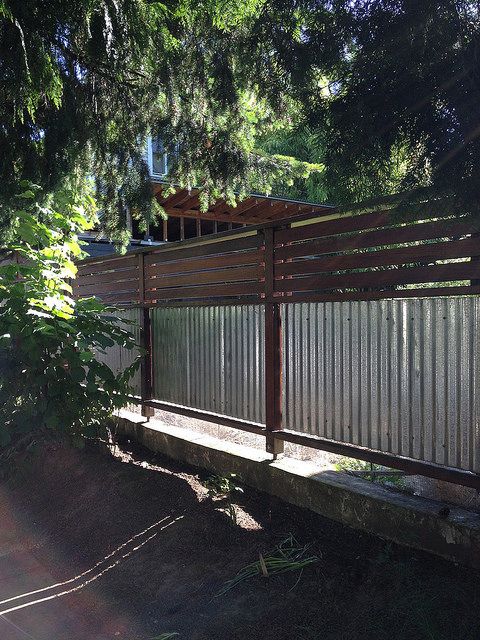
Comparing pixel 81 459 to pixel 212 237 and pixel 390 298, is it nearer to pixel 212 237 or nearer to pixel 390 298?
pixel 212 237

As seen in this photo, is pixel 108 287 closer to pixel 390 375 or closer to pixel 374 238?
pixel 374 238

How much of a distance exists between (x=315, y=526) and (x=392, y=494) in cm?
53

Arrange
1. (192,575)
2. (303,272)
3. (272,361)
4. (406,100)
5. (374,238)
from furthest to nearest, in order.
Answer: (272,361) < (303,272) < (374,238) < (192,575) < (406,100)

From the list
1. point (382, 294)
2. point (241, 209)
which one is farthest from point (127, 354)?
point (241, 209)

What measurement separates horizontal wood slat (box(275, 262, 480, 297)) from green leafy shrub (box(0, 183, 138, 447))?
62.2 inches

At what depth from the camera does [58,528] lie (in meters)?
4.52

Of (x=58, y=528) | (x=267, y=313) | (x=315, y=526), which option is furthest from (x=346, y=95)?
(x=58, y=528)

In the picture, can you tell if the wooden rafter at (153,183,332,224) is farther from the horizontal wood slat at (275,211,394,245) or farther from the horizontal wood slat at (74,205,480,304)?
the horizontal wood slat at (275,211,394,245)

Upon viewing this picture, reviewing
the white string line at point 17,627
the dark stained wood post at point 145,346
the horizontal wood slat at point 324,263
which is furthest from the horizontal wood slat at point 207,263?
the white string line at point 17,627

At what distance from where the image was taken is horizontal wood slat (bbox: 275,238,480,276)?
10.3 ft

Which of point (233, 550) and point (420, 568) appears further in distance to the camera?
point (233, 550)

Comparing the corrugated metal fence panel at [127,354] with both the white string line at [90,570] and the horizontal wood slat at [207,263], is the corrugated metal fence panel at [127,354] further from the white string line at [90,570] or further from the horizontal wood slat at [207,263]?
the white string line at [90,570]

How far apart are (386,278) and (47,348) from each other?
8.63 feet

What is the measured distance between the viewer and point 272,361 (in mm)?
4340
